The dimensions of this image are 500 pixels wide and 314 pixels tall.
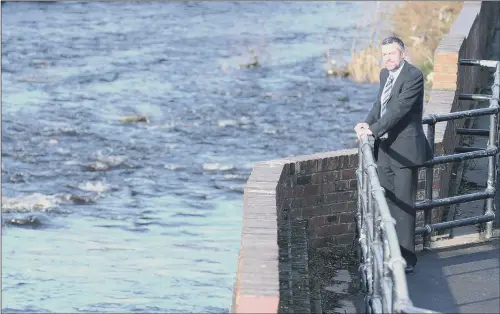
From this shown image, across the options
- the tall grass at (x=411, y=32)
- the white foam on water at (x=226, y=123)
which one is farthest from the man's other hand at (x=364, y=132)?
the white foam on water at (x=226, y=123)

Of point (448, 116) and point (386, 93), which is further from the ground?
point (448, 116)

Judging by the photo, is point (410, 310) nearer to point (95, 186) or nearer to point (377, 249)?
point (377, 249)

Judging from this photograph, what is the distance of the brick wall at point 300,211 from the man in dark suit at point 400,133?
0.74 meters

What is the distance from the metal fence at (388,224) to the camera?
6.03 metres

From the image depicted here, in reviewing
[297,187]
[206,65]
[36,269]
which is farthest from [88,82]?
[297,187]

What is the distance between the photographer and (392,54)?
27.0ft

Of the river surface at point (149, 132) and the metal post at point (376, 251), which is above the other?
the river surface at point (149, 132)

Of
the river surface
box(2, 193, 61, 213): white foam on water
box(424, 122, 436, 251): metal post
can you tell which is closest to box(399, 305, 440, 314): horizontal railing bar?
box(424, 122, 436, 251): metal post

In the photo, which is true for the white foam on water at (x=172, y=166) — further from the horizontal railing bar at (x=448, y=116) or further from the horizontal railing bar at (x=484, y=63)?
the horizontal railing bar at (x=448, y=116)

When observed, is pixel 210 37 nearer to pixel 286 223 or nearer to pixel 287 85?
pixel 287 85

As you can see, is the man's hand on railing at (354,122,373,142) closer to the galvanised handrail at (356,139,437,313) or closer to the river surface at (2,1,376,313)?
the galvanised handrail at (356,139,437,313)

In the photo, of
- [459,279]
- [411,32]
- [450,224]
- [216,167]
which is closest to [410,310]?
[459,279]

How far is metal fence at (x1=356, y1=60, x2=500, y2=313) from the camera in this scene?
6.03 m

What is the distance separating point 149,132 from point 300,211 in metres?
16.2
